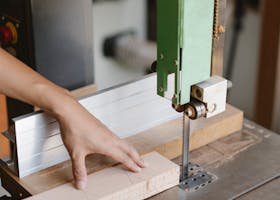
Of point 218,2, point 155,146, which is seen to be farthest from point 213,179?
point 218,2

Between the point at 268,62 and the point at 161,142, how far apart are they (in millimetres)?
1299

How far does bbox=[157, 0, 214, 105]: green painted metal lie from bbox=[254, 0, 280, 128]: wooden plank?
1.42 metres

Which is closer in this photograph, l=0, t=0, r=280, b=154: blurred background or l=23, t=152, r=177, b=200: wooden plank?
l=23, t=152, r=177, b=200: wooden plank

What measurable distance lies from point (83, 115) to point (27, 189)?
220mm

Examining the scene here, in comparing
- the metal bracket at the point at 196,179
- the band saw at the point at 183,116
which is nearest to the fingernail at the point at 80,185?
the band saw at the point at 183,116

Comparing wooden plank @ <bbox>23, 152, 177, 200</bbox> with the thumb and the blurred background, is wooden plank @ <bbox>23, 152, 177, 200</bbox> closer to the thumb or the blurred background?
the thumb

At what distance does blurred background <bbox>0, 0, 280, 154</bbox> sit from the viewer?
68.0 inches

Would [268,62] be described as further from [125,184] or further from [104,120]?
[125,184]

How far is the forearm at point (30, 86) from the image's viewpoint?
1.39 meters

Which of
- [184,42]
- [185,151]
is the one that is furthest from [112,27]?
[184,42]

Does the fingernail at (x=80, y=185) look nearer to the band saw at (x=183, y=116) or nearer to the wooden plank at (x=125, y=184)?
the wooden plank at (x=125, y=184)

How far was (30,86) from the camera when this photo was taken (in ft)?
4.59

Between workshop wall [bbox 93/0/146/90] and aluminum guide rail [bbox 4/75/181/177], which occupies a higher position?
aluminum guide rail [bbox 4/75/181/177]

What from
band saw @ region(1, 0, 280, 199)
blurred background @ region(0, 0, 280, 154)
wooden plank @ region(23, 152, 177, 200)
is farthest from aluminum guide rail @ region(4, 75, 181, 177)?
blurred background @ region(0, 0, 280, 154)
